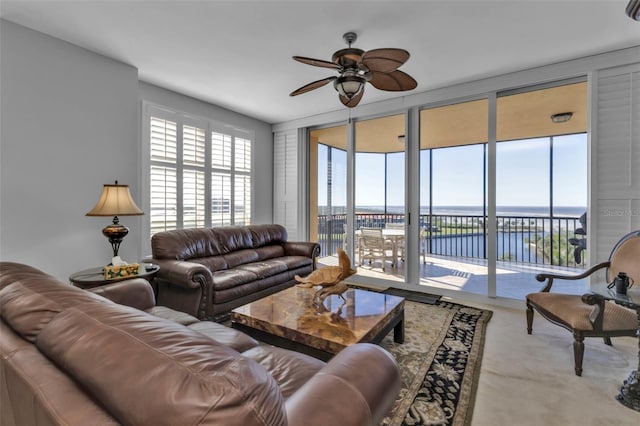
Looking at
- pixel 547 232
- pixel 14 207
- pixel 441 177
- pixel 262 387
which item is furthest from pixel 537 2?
pixel 14 207

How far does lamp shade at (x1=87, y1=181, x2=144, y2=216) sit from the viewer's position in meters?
2.52

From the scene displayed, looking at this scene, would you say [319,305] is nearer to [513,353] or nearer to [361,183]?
[513,353]

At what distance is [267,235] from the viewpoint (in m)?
4.50

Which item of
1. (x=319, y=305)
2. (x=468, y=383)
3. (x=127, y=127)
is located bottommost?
(x=468, y=383)

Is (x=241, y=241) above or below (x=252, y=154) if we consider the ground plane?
below

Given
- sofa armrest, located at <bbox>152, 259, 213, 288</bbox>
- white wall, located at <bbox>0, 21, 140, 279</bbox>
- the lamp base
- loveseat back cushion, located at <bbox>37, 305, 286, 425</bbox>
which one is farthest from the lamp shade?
loveseat back cushion, located at <bbox>37, 305, 286, 425</bbox>

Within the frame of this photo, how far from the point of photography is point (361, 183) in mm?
4719

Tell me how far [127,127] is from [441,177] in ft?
13.2

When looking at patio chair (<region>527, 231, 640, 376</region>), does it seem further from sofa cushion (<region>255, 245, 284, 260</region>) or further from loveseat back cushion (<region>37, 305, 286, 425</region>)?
sofa cushion (<region>255, 245, 284, 260</region>)

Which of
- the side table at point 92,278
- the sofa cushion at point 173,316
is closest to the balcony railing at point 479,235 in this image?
the side table at point 92,278

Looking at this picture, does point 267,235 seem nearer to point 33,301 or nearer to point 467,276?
point 467,276

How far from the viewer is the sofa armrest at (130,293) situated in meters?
1.94

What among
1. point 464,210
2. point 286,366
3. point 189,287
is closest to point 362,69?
point 286,366

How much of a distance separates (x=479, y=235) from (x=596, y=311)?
9.63 feet
